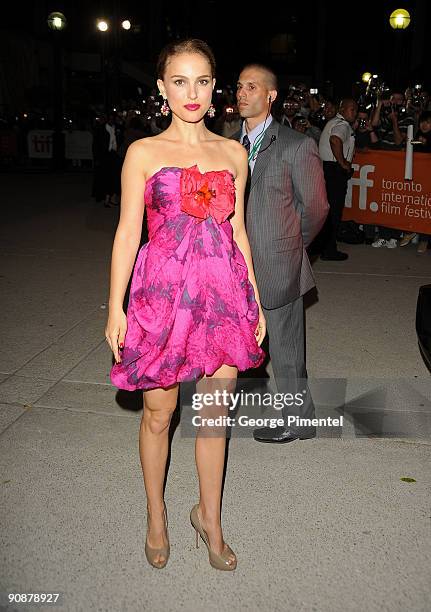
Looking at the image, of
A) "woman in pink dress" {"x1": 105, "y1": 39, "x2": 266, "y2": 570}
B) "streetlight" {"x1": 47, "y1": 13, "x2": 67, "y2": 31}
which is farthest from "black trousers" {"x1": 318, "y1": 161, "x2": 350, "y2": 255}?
"streetlight" {"x1": 47, "y1": 13, "x2": 67, "y2": 31}

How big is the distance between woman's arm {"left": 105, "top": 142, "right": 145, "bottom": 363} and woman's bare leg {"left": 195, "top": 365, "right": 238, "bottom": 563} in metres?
0.40

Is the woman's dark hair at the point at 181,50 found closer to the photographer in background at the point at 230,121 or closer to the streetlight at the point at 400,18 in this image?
the photographer in background at the point at 230,121

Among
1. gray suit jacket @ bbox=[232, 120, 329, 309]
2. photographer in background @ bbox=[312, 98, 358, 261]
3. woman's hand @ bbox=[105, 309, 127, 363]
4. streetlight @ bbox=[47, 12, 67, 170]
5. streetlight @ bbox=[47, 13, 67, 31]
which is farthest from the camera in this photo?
streetlight @ bbox=[47, 12, 67, 170]

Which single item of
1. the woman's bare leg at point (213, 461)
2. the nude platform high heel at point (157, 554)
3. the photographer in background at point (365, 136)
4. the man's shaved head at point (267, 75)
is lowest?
the nude platform high heel at point (157, 554)

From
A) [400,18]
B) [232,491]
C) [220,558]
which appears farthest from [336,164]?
[400,18]

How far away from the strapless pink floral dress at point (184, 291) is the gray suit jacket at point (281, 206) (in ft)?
2.97

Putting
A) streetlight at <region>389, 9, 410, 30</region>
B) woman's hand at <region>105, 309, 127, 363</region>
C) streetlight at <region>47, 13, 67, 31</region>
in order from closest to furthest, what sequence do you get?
woman's hand at <region>105, 309, 127, 363</region> < streetlight at <region>389, 9, 410, 30</region> < streetlight at <region>47, 13, 67, 31</region>

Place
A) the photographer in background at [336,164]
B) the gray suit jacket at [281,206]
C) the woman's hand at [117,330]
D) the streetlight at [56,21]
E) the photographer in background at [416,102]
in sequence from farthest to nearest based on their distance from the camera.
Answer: the streetlight at [56,21], the photographer in background at [416,102], the photographer in background at [336,164], the gray suit jacket at [281,206], the woman's hand at [117,330]

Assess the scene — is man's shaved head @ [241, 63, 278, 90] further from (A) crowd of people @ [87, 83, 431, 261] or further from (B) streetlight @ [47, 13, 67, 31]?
(B) streetlight @ [47, 13, 67, 31]

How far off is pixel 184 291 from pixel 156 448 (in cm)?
65

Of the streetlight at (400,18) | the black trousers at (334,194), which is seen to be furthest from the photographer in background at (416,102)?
the streetlight at (400,18)

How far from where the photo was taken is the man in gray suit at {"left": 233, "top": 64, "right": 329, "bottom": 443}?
3.52 meters

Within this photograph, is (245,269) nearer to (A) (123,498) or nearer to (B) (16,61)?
(A) (123,498)

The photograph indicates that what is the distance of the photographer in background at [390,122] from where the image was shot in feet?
33.6
